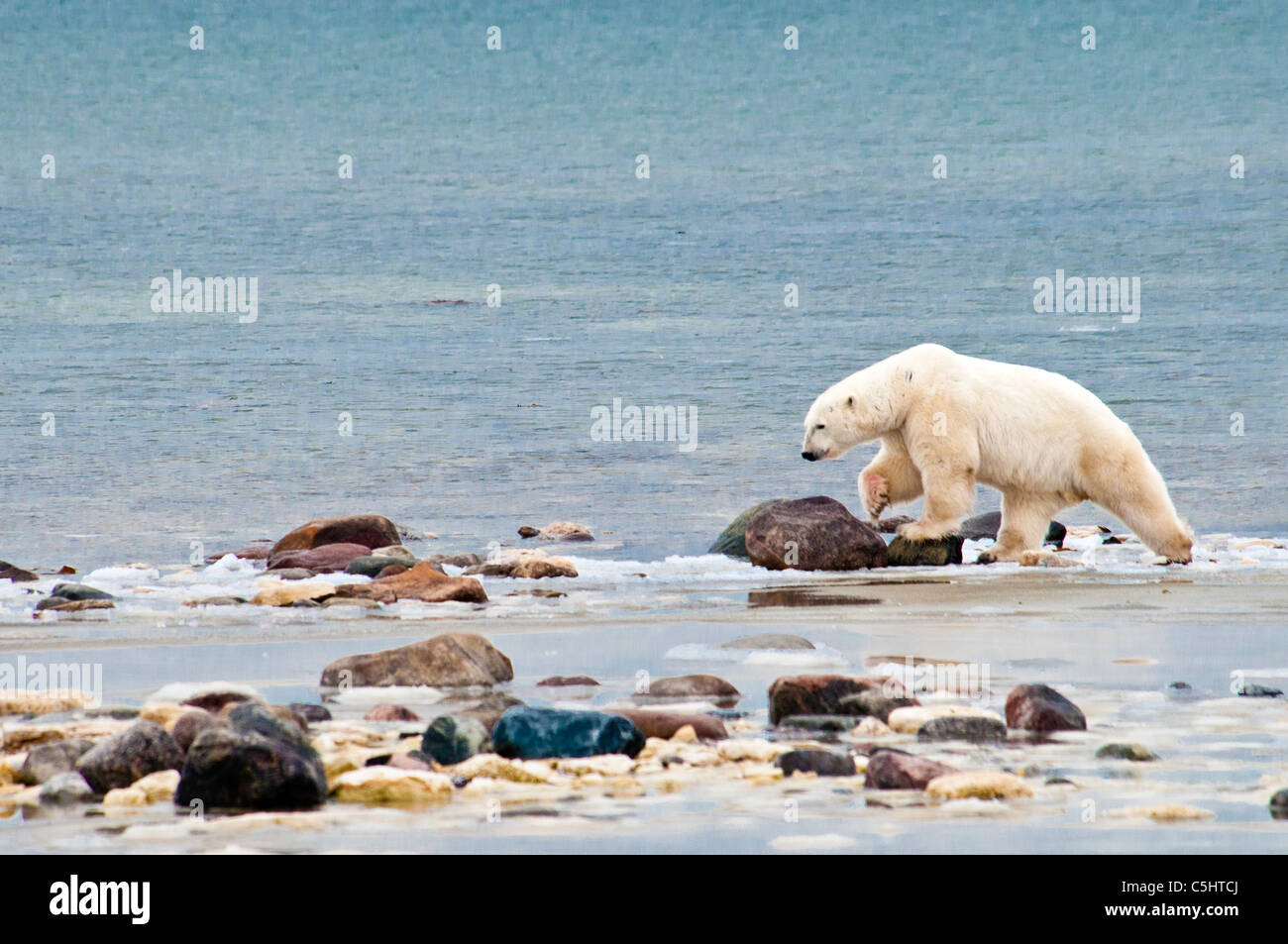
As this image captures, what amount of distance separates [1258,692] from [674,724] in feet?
7.06

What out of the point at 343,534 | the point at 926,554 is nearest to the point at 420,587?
the point at 343,534

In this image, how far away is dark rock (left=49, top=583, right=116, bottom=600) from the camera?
9.43 m

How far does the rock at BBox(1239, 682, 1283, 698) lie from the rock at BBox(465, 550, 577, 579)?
15.8ft

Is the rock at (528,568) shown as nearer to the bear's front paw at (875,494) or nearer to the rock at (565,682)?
the bear's front paw at (875,494)

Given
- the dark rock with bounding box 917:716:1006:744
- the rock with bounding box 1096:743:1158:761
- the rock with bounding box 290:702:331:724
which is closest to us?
the rock with bounding box 1096:743:1158:761

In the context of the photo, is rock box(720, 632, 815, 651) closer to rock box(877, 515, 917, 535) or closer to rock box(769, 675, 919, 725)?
rock box(769, 675, 919, 725)

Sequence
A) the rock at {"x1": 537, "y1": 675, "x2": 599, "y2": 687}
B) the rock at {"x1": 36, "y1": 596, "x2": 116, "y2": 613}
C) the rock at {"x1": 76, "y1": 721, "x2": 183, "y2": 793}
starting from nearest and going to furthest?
the rock at {"x1": 76, "y1": 721, "x2": 183, "y2": 793}
the rock at {"x1": 537, "y1": 675, "x2": 599, "y2": 687}
the rock at {"x1": 36, "y1": 596, "x2": 116, "y2": 613}

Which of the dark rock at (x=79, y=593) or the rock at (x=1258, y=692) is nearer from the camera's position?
the rock at (x=1258, y=692)

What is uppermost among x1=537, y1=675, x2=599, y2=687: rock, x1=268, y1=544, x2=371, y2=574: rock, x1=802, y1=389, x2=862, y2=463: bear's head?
x1=802, y1=389, x2=862, y2=463: bear's head

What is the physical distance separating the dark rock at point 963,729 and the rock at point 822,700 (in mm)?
301

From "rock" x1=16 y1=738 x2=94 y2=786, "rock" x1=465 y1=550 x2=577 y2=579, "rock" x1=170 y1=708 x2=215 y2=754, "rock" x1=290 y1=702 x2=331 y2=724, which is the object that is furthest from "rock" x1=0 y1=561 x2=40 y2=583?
"rock" x1=16 y1=738 x2=94 y2=786

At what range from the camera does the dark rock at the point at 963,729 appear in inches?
225

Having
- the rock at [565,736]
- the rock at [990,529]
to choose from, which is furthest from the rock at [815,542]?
the rock at [565,736]

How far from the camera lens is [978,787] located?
494 cm
